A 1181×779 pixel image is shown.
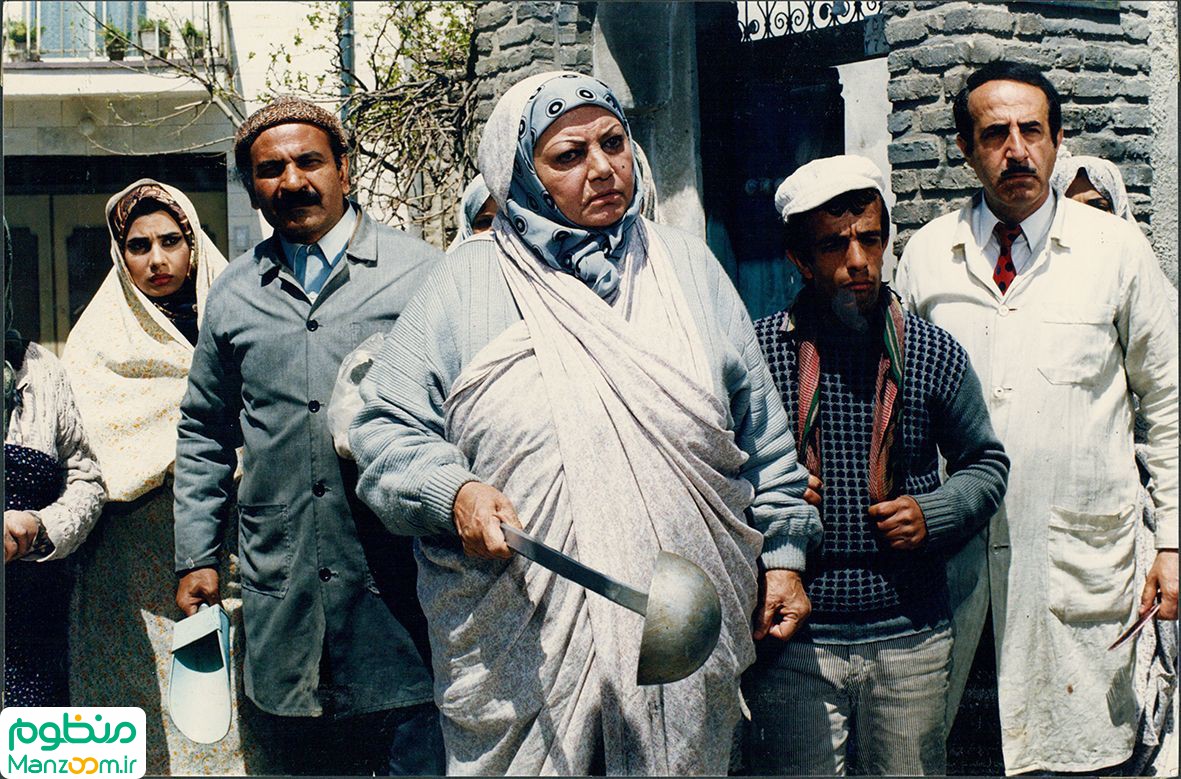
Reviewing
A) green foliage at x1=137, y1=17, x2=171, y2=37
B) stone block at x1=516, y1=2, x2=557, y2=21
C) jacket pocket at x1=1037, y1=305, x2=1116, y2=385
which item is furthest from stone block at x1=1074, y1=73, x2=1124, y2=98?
green foliage at x1=137, y1=17, x2=171, y2=37

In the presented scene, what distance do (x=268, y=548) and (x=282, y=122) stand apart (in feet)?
3.22

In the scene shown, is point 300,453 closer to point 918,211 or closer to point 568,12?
point 918,211

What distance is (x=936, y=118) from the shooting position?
12.5 feet

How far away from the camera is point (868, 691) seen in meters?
2.89

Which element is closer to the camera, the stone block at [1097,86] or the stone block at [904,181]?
the stone block at [1097,86]

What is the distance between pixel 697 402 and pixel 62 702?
1.86 m

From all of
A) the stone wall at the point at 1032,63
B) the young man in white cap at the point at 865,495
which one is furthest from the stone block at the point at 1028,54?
the young man in white cap at the point at 865,495

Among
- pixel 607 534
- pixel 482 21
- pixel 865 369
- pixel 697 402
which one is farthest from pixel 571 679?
pixel 482 21

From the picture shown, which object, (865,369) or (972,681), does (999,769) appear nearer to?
(972,681)

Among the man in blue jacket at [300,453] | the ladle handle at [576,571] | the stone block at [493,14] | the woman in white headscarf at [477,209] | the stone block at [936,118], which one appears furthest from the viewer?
the stone block at [493,14]

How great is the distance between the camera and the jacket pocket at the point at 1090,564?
3182 mm

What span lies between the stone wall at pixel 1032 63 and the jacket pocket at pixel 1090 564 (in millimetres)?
846

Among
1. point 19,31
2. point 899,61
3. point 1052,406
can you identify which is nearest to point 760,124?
point 899,61

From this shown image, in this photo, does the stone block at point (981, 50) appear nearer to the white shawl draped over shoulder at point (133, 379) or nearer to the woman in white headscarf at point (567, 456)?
the woman in white headscarf at point (567, 456)
